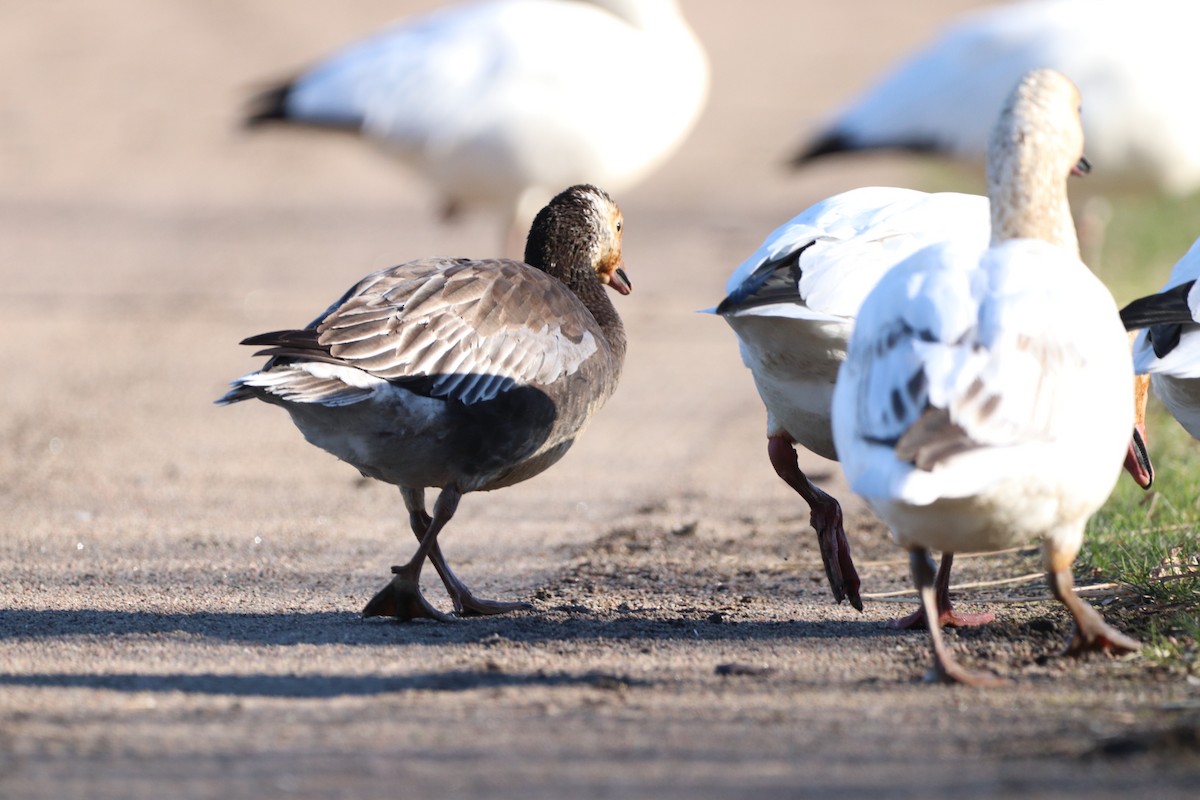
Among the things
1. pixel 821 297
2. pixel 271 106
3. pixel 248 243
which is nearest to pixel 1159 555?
pixel 821 297

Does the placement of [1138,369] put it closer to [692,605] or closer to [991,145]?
[991,145]

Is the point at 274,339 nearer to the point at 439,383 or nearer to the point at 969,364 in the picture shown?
the point at 439,383

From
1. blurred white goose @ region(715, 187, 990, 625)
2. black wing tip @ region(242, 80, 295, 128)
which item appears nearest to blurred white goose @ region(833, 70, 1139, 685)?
blurred white goose @ region(715, 187, 990, 625)

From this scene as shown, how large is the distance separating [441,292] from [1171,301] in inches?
84.7

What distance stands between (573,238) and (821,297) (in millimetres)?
1642

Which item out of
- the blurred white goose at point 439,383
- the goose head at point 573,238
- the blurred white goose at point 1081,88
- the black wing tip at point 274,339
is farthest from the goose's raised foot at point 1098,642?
the blurred white goose at point 1081,88

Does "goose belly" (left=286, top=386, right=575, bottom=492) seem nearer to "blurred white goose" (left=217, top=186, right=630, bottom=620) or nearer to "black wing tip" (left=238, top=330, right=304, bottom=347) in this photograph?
"blurred white goose" (left=217, top=186, right=630, bottom=620)

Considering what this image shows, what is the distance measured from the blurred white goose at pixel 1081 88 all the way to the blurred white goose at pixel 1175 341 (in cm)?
476

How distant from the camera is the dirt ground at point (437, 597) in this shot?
3.60 m

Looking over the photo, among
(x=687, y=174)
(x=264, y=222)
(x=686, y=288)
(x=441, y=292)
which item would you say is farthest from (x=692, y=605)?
(x=687, y=174)

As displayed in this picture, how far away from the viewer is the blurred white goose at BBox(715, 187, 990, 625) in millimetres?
A: 4949

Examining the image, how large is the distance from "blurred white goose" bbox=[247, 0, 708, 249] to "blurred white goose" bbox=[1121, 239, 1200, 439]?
5404 millimetres

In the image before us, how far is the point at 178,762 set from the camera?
3.62 meters

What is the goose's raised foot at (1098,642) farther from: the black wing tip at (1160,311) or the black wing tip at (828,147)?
the black wing tip at (828,147)
